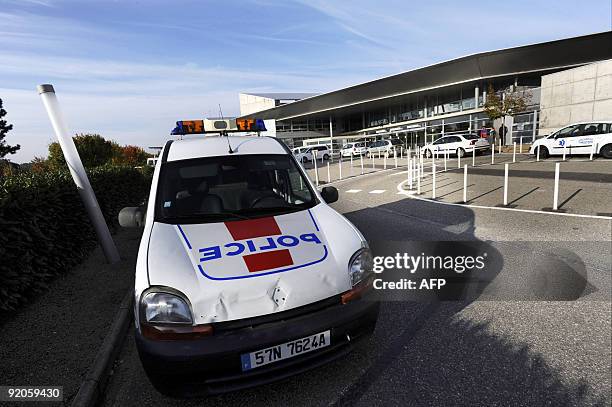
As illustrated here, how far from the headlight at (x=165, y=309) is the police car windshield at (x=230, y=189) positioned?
83 centimetres

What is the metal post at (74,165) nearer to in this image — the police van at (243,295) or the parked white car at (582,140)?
the police van at (243,295)

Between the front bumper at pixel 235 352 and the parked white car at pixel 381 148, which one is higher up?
the front bumper at pixel 235 352

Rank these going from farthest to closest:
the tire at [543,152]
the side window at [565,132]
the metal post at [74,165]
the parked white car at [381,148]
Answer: the parked white car at [381,148] < the tire at [543,152] < the side window at [565,132] < the metal post at [74,165]

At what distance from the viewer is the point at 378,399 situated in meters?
2.37

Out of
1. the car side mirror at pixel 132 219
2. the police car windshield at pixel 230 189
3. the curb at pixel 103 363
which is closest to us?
the curb at pixel 103 363

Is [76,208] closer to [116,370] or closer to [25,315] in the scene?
[25,315]

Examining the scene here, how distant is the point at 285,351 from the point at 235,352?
12.8 inches

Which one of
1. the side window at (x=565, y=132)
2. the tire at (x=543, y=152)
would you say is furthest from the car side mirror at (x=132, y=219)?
the tire at (x=543, y=152)

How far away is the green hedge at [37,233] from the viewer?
3.86m

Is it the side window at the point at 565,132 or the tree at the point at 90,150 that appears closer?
the tree at the point at 90,150

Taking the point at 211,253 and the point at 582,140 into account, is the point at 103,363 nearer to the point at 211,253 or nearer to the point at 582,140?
the point at 211,253

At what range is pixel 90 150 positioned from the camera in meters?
12.9

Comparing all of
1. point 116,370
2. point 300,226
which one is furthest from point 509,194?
point 116,370

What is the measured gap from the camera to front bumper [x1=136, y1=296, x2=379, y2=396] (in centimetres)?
209
